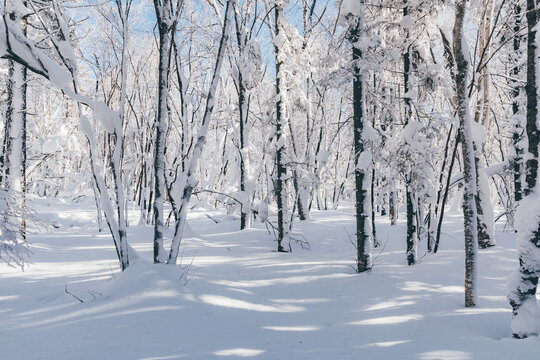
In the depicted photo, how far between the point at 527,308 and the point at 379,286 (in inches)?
116

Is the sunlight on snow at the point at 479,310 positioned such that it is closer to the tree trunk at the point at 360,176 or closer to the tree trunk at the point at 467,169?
the tree trunk at the point at 467,169

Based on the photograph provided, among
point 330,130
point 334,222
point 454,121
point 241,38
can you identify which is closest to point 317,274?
point 454,121

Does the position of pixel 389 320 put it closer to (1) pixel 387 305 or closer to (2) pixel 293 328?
(1) pixel 387 305

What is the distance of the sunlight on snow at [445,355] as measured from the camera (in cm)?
388

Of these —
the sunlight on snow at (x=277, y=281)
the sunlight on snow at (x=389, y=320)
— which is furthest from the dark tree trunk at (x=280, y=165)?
the sunlight on snow at (x=389, y=320)

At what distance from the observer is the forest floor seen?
4.10 meters

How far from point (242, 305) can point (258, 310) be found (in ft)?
0.90

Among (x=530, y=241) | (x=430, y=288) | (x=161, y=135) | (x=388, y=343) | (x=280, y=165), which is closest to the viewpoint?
(x=530, y=241)

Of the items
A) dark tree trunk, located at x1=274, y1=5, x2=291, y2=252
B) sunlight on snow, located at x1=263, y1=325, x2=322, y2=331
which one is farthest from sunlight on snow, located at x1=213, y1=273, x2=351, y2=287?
dark tree trunk, located at x1=274, y1=5, x2=291, y2=252

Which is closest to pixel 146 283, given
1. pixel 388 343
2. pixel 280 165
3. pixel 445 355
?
pixel 388 343

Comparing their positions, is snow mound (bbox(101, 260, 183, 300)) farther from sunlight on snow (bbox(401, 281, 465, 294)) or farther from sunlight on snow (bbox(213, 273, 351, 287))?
sunlight on snow (bbox(401, 281, 465, 294))

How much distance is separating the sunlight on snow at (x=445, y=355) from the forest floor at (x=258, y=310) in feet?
0.07

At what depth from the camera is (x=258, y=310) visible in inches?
223

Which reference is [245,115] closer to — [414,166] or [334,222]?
[334,222]
